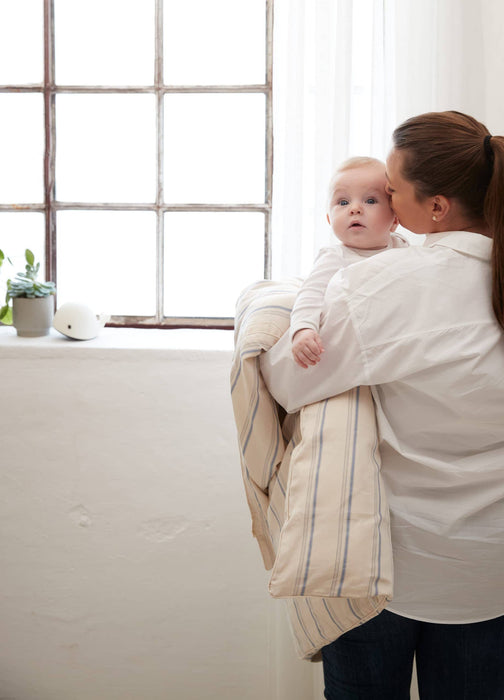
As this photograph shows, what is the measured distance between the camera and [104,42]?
6.46 ft

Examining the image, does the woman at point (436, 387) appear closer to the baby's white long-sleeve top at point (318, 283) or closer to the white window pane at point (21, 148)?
the baby's white long-sleeve top at point (318, 283)

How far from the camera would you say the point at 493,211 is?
0.91 m

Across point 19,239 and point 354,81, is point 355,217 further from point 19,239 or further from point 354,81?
point 19,239

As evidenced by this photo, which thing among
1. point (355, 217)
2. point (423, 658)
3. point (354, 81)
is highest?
point (354, 81)

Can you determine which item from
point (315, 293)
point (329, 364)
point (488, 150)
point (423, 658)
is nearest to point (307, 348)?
point (329, 364)

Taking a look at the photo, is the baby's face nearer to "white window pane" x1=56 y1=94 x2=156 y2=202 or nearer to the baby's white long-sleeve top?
the baby's white long-sleeve top

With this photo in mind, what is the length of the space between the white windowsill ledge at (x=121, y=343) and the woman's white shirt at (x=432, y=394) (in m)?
0.87

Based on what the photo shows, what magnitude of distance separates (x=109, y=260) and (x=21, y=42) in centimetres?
69

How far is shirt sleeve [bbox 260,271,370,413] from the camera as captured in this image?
2.95 feet

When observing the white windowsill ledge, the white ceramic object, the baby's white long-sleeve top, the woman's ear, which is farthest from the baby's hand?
the white ceramic object

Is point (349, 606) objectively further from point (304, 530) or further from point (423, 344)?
point (423, 344)

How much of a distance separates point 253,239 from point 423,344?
123 cm

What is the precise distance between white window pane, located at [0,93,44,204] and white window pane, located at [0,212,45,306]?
5 cm

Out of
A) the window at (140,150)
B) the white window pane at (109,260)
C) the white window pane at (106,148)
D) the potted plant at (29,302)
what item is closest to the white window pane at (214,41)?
the window at (140,150)
